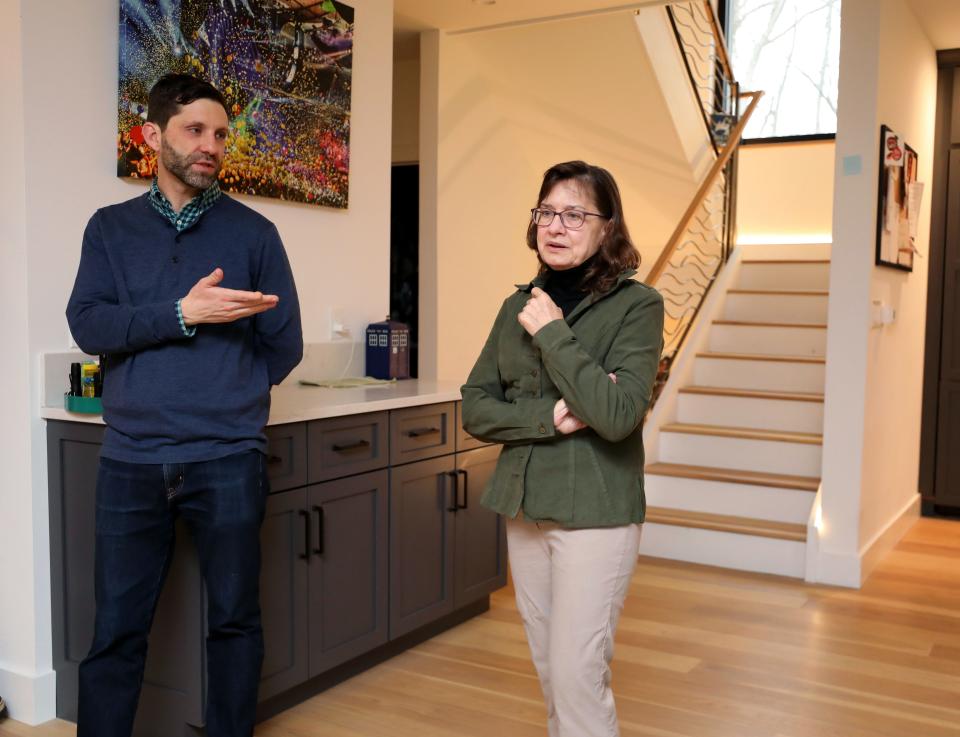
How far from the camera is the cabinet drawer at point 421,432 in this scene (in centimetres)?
315

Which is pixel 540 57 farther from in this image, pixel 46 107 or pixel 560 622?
pixel 560 622

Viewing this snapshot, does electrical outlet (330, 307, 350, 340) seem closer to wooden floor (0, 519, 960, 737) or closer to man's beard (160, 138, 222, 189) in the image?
wooden floor (0, 519, 960, 737)

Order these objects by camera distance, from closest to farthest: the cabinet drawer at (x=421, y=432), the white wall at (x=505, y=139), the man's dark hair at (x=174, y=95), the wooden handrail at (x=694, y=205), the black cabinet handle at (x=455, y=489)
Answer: the man's dark hair at (x=174, y=95) → the cabinet drawer at (x=421, y=432) → the black cabinet handle at (x=455, y=489) → the wooden handrail at (x=694, y=205) → the white wall at (x=505, y=139)

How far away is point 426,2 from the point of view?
4508mm

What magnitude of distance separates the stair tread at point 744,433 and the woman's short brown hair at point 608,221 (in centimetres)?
321

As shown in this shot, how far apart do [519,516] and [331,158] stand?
80.9 inches

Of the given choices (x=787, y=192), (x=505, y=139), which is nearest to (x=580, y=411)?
(x=505, y=139)

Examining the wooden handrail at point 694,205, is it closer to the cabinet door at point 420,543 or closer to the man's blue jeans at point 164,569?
the cabinet door at point 420,543

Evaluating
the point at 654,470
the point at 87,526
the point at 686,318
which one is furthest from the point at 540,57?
the point at 87,526

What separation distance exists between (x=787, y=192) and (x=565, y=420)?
19.3 ft

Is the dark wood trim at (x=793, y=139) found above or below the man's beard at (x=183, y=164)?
above

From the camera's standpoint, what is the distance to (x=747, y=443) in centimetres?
490

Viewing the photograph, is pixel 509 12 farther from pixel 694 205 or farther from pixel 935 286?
Answer: pixel 935 286

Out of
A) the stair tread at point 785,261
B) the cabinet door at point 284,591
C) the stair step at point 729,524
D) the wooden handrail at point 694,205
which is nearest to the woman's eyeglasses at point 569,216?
the cabinet door at point 284,591
